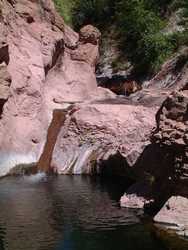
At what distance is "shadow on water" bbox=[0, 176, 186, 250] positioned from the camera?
1717cm

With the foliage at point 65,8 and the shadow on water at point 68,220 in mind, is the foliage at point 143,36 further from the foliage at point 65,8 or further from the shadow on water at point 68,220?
the shadow on water at point 68,220

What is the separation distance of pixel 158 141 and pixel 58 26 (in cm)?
1867

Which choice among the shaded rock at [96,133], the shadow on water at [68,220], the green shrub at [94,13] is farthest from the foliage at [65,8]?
the shadow on water at [68,220]

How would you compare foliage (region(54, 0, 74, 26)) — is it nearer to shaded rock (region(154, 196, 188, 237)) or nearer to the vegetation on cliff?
the vegetation on cliff

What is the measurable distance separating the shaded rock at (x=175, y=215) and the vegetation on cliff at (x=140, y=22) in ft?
102

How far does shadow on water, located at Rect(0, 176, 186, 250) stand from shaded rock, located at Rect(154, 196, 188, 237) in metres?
0.71

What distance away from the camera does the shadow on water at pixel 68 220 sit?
17.2 meters

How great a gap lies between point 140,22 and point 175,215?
37.0 metres

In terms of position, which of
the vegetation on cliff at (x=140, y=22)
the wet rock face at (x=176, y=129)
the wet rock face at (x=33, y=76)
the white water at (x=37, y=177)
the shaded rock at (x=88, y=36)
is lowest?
the white water at (x=37, y=177)

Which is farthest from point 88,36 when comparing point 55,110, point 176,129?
point 176,129

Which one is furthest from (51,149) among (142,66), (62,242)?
(142,66)

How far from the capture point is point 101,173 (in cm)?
3127

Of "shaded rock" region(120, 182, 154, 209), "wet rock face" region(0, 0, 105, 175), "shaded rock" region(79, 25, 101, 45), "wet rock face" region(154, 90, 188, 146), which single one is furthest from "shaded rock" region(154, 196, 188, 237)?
"shaded rock" region(79, 25, 101, 45)

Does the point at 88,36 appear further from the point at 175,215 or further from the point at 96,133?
the point at 175,215
